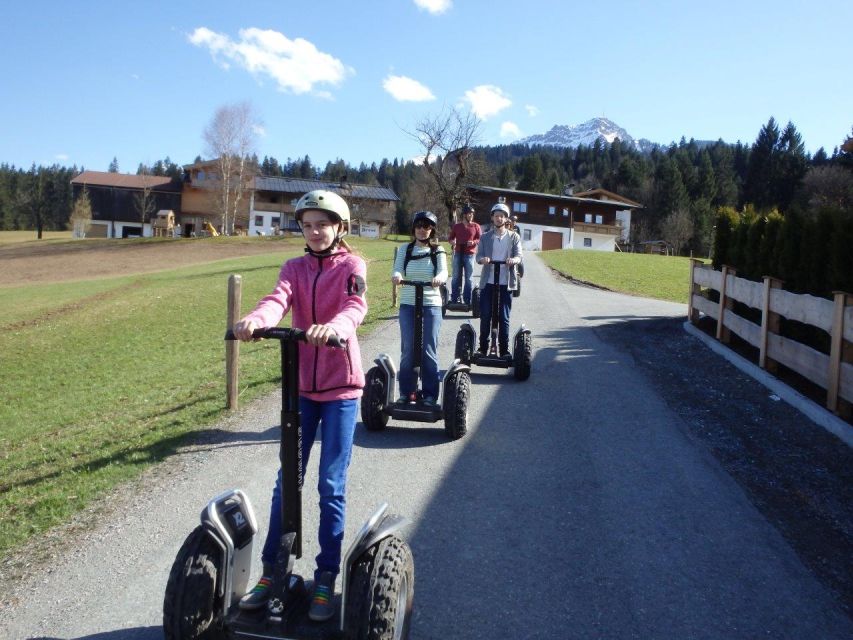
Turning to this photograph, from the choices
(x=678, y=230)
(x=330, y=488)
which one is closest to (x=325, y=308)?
(x=330, y=488)

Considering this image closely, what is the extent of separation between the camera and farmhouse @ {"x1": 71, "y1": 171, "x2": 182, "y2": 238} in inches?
3472

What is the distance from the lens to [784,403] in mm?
7809

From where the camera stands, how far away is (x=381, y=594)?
2.89m

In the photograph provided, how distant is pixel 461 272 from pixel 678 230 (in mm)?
72523

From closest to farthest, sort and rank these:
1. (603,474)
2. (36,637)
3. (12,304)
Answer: (36,637) < (603,474) < (12,304)

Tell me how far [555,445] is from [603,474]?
78cm

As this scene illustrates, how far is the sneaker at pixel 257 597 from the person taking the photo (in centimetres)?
302

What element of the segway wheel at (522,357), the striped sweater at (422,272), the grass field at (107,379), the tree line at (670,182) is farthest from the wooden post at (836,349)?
the tree line at (670,182)

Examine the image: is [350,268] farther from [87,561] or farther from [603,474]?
[603,474]

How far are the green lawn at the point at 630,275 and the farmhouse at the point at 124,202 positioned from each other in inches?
2604

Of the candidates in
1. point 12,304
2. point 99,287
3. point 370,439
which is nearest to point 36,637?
point 370,439

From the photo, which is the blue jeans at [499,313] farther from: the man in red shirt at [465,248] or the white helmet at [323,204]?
the white helmet at [323,204]

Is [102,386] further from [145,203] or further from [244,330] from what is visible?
[145,203]

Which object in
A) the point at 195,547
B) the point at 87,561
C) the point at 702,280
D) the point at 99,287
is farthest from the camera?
the point at 99,287
